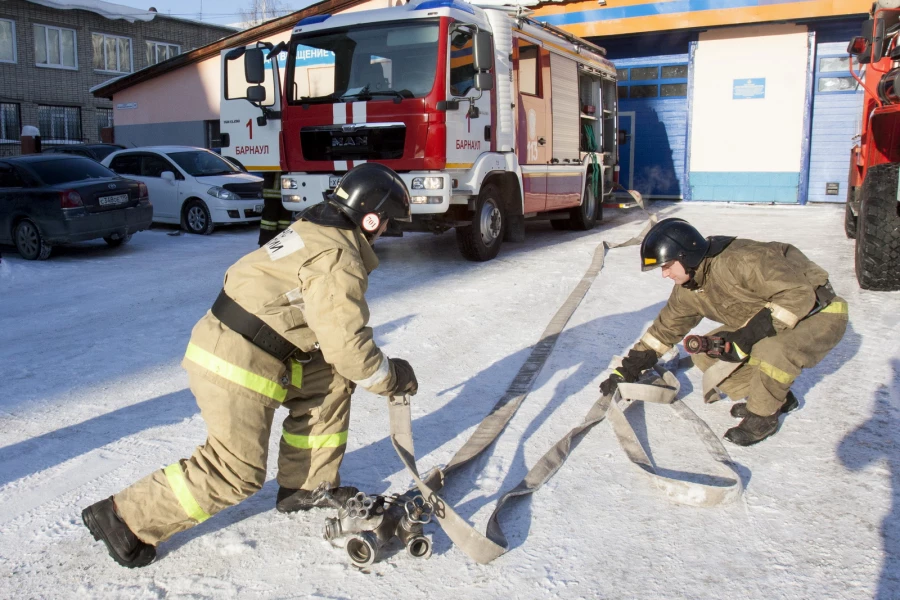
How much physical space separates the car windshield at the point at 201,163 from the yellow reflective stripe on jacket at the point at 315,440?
1034 centimetres

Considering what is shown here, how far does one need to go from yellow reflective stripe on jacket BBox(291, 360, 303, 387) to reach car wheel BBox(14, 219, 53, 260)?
8109 millimetres

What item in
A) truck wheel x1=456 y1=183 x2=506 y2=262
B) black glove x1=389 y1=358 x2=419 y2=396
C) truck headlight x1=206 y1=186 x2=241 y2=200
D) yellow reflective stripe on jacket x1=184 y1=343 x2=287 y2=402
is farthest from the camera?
truck headlight x1=206 y1=186 x2=241 y2=200

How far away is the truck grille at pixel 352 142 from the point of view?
8.02 m

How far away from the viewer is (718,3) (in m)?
15.0

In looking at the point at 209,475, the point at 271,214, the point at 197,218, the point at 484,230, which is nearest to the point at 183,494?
the point at 209,475

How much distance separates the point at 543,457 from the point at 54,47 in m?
34.7

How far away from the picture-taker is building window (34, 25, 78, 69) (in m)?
Answer: 31.5

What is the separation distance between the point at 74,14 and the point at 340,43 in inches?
1149

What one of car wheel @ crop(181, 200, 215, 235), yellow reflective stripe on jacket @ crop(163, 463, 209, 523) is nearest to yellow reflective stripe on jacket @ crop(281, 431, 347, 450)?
yellow reflective stripe on jacket @ crop(163, 463, 209, 523)

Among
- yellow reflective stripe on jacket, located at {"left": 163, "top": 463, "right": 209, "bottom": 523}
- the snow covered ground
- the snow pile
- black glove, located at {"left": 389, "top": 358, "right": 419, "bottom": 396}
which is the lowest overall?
the snow covered ground

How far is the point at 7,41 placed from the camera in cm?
3059

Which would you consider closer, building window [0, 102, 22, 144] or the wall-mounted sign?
the wall-mounted sign

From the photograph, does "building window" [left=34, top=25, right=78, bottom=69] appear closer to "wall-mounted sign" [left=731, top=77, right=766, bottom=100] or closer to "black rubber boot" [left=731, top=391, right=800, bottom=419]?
"wall-mounted sign" [left=731, top=77, right=766, bottom=100]

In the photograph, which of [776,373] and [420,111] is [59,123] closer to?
[420,111]
